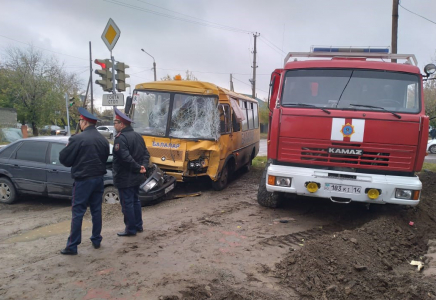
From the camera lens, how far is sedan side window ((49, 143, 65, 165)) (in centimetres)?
768

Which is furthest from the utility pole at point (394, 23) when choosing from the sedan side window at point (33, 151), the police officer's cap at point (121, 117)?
the sedan side window at point (33, 151)

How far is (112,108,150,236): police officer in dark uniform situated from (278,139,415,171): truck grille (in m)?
2.39

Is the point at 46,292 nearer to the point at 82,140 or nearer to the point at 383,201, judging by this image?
the point at 82,140

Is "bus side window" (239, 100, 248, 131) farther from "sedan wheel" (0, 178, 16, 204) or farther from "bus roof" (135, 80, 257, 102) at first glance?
"sedan wheel" (0, 178, 16, 204)

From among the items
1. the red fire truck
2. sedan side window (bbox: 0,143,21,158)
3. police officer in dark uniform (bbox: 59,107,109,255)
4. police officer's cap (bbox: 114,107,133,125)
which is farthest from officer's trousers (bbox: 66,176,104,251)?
sedan side window (bbox: 0,143,21,158)

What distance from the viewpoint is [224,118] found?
850 centimetres

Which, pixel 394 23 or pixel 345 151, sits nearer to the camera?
pixel 345 151

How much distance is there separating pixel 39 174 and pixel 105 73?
3.51 metres

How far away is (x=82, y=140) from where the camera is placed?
15.0ft

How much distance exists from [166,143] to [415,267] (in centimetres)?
543

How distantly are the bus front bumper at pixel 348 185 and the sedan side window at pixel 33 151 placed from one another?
5207 mm

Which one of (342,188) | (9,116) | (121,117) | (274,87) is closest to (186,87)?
(274,87)

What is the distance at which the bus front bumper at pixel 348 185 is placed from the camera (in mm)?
5359

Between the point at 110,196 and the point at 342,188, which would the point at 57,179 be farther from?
the point at 342,188
